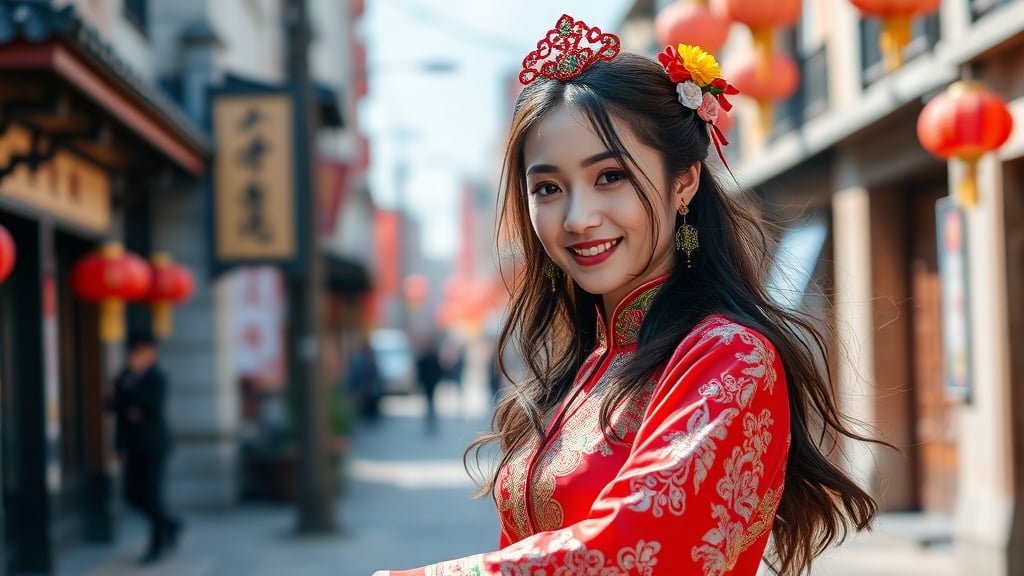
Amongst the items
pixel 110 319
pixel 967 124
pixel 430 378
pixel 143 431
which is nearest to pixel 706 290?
pixel 967 124

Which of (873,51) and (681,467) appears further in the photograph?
(873,51)

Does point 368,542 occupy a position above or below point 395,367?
below

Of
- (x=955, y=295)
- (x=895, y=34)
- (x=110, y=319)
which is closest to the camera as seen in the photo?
(x=895, y=34)

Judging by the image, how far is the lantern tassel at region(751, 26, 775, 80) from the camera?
809 cm

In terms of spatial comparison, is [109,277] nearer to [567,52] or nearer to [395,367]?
[567,52]

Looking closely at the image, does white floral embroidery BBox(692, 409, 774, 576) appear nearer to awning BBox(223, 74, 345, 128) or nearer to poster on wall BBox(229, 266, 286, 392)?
awning BBox(223, 74, 345, 128)

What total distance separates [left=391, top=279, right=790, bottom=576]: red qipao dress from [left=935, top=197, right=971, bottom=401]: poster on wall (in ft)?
23.8

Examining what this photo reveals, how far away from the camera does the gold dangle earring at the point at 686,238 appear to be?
90.1 inches

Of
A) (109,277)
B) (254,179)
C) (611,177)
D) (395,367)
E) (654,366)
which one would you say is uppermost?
(254,179)

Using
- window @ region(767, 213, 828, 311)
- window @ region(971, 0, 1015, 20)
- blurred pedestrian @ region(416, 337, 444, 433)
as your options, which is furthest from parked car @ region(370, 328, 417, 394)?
window @ region(767, 213, 828, 311)

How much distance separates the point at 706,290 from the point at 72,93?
20.6 feet

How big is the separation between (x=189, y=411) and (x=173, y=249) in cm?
171

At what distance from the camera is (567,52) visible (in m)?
2.33

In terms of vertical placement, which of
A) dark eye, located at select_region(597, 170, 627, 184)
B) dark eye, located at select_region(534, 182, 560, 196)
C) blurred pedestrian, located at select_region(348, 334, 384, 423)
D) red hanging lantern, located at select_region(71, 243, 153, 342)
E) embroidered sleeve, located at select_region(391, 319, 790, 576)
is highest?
red hanging lantern, located at select_region(71, 243, 153, 342)
